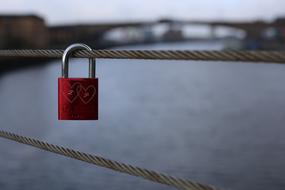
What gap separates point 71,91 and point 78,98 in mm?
29

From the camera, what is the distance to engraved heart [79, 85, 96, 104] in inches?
63.9

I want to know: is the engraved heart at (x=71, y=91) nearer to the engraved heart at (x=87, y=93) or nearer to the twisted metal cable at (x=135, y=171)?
the engraved heart at (x=87, y=93)

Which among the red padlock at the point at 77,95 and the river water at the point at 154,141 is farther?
the river water at the point at 154,141

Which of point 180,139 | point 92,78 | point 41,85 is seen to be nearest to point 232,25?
point 41,85

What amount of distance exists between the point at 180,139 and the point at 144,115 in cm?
601

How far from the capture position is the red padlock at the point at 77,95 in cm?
160

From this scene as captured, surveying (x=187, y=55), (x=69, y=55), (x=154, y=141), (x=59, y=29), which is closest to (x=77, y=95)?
(x=69, y=55)

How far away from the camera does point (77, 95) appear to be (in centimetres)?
162

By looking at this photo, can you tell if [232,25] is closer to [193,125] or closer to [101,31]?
[101,31]

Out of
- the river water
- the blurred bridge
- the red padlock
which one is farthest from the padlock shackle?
the blurred bridge

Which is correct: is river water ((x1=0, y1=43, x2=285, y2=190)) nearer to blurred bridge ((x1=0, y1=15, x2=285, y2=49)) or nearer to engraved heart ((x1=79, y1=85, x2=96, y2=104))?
engraved heart ((x1=79, y1=85, x2=96, y2=104))

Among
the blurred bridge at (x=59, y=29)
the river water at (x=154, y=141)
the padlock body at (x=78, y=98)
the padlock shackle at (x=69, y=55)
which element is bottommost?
the river water at (x=154, y=141)

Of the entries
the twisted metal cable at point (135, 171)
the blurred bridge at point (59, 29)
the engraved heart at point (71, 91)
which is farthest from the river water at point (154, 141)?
the blurred bridge at point (59, 29)

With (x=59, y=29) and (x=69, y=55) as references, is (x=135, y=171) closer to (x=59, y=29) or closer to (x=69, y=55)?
(x=69, y=55)
